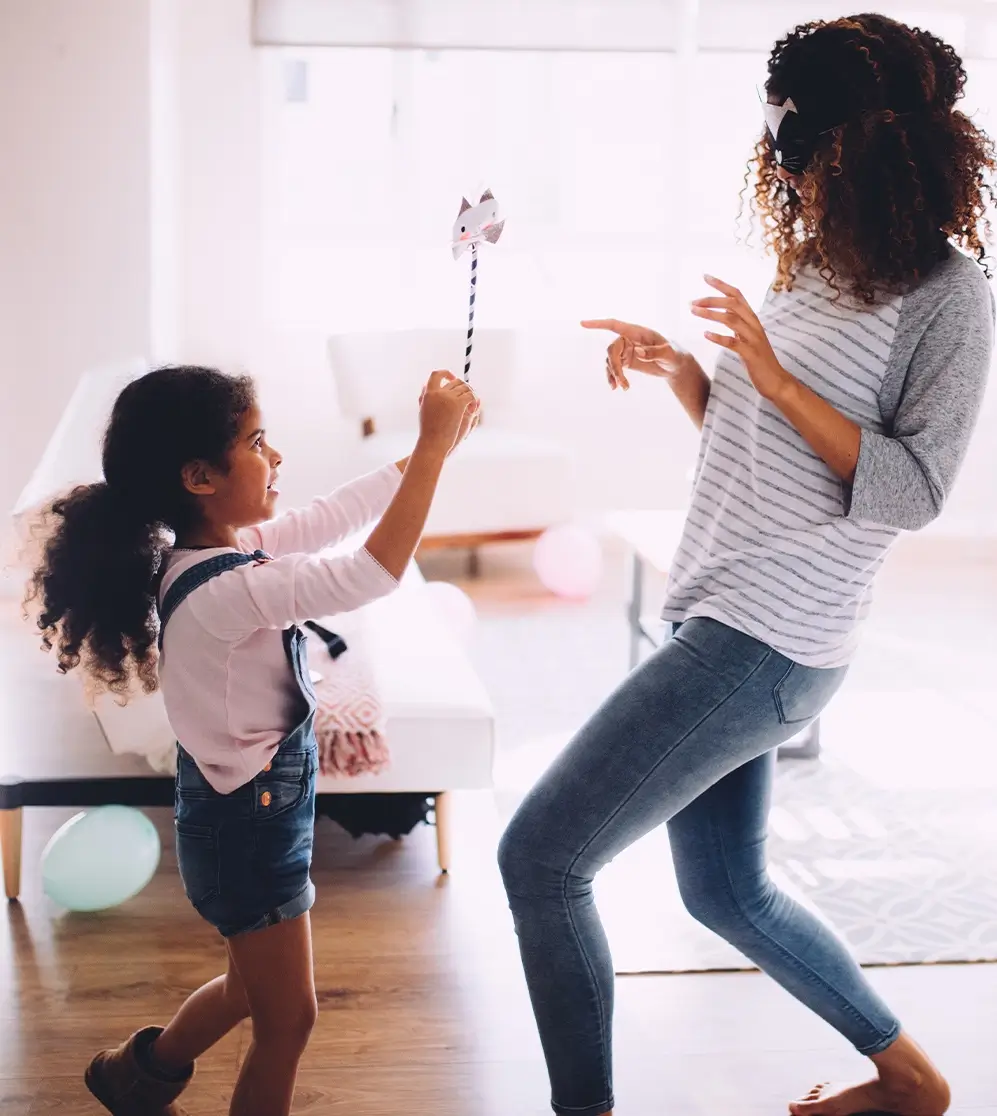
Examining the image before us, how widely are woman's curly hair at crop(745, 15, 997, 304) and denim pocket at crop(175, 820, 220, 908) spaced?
3.08 feet

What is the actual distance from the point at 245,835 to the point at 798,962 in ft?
2.33

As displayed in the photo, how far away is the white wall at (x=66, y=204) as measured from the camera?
4.37 metres

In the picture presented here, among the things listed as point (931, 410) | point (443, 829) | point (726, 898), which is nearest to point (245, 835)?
point (726, 898)

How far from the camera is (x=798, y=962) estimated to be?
1625mm

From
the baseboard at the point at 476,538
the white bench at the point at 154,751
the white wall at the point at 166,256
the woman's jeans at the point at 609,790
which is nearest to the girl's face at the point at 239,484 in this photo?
the woman's jeans at the point at 609,790

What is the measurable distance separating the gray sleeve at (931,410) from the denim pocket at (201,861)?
79cm

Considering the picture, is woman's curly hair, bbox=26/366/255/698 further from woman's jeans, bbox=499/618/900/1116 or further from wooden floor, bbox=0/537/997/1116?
wooden floor, bbox=0/537/997/1116

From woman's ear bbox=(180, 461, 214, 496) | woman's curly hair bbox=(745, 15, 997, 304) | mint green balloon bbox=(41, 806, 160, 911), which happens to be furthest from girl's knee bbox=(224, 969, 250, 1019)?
woman's curly hair bbox=(745, 15, 997, 304)

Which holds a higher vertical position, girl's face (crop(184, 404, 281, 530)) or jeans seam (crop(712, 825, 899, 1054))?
girl's face (crop(184, 404, 281, 530))

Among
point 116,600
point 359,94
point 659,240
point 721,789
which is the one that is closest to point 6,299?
point 359,94

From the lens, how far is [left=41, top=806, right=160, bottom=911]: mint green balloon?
2.23 metres

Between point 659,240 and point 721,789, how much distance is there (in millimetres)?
4656

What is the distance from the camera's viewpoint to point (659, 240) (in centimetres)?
589

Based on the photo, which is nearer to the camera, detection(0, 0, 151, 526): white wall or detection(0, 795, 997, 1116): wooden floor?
detection(0, 795, 997, 1116): wooden floor
